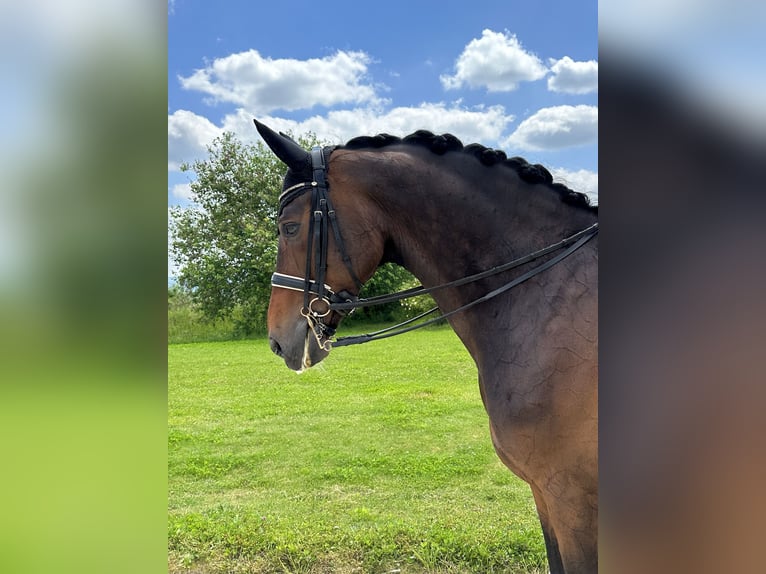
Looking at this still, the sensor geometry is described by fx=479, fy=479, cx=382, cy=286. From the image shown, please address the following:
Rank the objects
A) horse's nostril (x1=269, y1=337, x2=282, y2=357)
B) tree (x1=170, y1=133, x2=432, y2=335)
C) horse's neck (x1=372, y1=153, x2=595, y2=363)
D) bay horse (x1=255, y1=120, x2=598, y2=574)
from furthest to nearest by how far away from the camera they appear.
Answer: tree (x1=170, y1=133, x2=432, y2=335) → horse's nostril (x1=269, y1=337, x2=282, y2=357) → horse's neck (x1=372, y1=153, x2=595, y2=363) → bay horse (x1=255, y1=120, x2=598, y2=574)

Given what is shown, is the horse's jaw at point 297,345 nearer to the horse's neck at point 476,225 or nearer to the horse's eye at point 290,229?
the horse's eye at point 290,229

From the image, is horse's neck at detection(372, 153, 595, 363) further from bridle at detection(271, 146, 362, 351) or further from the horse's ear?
the horse's ear

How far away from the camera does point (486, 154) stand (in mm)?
2137

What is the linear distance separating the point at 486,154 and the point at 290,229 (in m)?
0.96

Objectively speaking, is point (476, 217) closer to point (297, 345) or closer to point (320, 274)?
point (320, 274)

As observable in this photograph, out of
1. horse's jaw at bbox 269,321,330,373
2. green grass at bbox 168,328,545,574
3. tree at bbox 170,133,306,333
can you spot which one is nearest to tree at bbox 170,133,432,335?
tree at bbox 170,133,306,333

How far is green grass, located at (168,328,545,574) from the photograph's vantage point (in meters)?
3.46

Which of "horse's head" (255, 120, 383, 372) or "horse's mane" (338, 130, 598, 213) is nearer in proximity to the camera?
"horse's mane" (338, 130, 598, 213)

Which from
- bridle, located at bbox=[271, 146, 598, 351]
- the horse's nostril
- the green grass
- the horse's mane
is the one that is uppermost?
the horse's mane

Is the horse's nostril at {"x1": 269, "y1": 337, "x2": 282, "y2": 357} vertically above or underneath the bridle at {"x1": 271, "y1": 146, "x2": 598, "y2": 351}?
underneath

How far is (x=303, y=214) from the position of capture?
2.22 metres
